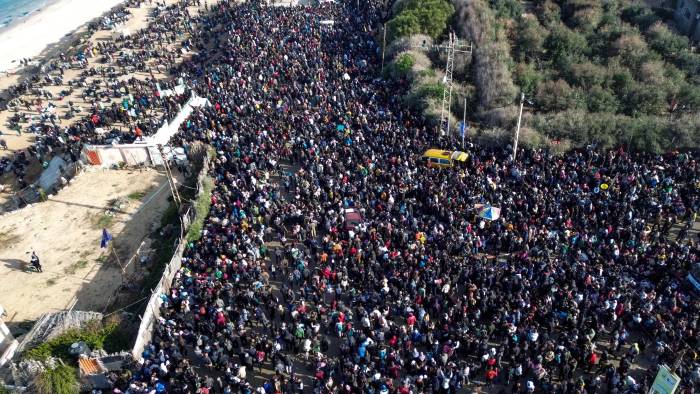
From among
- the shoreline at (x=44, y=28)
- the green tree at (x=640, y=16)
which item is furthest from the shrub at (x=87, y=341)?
the shoreline at (x=44, y=28)

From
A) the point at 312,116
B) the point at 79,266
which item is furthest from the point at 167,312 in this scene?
the point at 312,116

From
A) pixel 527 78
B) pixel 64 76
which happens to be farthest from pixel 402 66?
pixel 64 76

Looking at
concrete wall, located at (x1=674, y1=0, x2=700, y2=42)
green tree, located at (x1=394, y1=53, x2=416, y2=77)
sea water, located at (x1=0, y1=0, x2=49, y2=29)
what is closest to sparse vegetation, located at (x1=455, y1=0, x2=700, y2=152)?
concrete wall, located at (x1=674, y1=0, x2=700, y2=42)

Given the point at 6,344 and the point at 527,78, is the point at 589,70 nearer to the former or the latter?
the point at 527,78

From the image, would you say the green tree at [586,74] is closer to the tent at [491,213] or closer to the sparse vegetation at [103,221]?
the tent at [491,213]

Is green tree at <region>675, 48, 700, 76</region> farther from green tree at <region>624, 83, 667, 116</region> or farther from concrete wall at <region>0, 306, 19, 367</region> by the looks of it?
concrete wall at <region>0, 306, 19, 367</region>

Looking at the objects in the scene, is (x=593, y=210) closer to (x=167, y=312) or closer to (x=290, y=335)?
(x=290, y=335)
